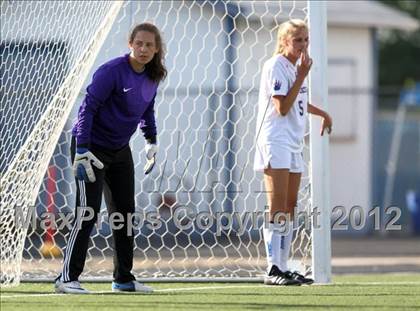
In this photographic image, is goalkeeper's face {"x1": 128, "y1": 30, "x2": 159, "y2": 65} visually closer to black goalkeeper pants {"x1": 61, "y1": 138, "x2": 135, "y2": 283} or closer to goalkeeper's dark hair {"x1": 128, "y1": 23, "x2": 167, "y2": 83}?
goalkeeper's dark hair {"x1": 128, "y1": 23, "x2": 167, "y2": 83}

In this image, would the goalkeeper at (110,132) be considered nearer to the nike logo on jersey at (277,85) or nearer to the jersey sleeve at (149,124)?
the jersey sleeve at (149,124)

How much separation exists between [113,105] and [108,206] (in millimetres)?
Answer: 724

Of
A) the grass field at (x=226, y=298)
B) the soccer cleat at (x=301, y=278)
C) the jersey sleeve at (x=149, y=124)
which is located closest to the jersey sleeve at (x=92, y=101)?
the jersey sleeve at (x=149, y=124)

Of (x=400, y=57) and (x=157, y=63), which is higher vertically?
(x=400, y=57)

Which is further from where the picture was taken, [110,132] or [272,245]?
[272,245]

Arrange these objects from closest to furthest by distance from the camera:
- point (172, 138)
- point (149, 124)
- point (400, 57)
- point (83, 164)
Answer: point (83, 164)
point (149, 124)
point (172, 138)
point (400, 57)

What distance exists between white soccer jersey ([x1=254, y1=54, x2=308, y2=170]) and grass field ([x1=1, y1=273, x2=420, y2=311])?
3.17ft

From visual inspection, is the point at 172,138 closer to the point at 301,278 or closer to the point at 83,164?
the point at 301,278

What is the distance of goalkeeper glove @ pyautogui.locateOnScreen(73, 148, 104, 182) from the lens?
7.74 metres

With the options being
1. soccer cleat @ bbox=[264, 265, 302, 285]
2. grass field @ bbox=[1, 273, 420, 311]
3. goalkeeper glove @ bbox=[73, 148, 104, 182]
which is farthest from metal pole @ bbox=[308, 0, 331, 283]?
goalkeeper glove @ bbox=[73, 148, 104, 182]

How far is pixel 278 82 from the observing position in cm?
858

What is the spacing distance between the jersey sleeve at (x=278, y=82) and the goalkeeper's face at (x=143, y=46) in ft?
3.41

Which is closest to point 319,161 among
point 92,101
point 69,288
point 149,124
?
point 149,124

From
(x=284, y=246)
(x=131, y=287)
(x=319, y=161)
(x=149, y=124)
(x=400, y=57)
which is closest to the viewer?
(x=131, y=287)
